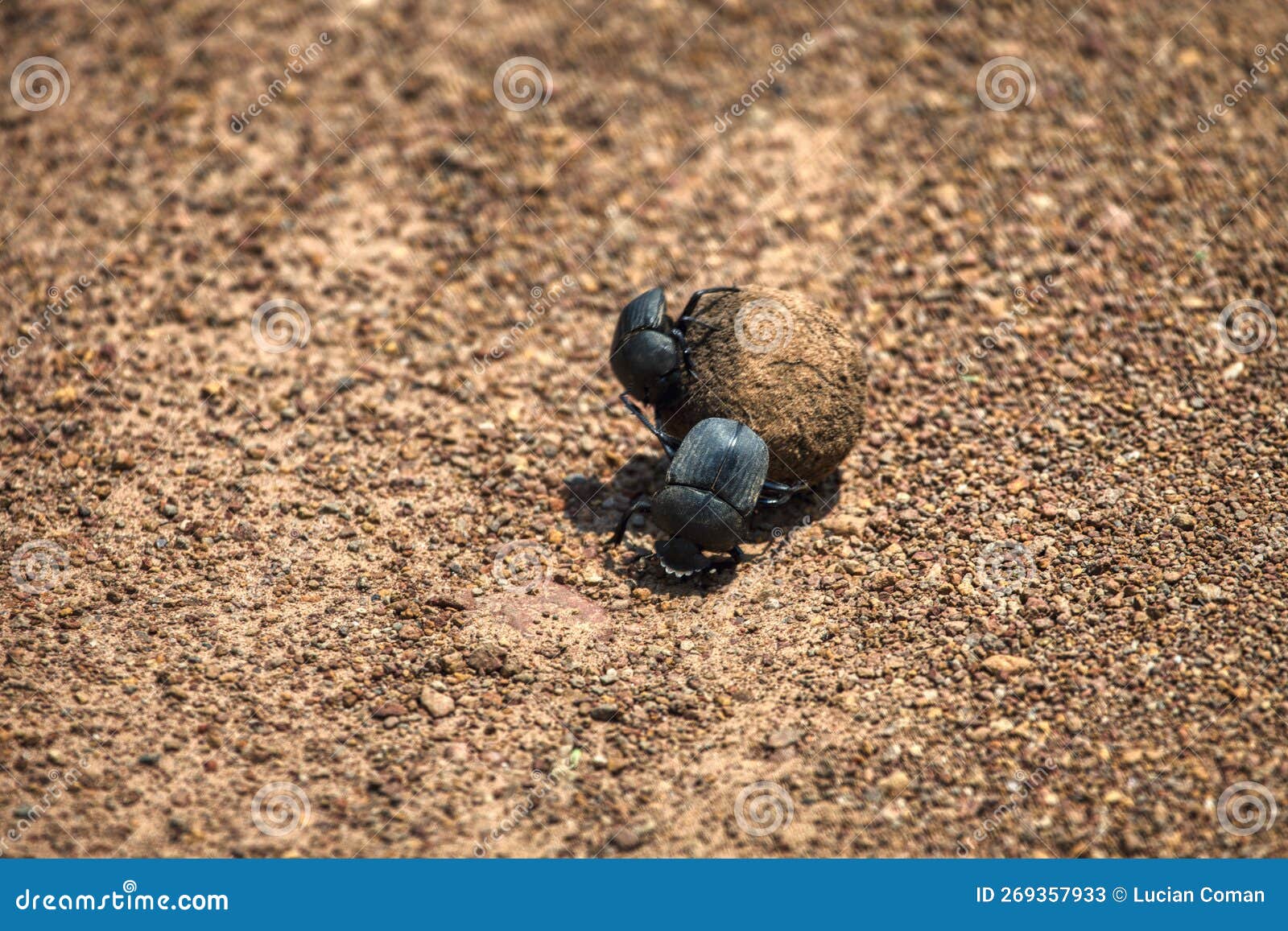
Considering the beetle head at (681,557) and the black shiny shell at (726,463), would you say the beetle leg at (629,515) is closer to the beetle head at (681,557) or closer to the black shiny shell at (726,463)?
the beetle head at (681,557)

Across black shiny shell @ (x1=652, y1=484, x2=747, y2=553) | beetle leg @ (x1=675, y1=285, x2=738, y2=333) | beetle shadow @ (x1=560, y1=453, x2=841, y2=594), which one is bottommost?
beetle shadow @ (x1=560, y1=453, x2=841, y2=594)

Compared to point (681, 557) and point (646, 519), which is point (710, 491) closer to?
point (681, 557)

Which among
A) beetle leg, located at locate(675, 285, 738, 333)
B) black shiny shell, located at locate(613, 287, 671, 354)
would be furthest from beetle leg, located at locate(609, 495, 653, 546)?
beetle leg, located at locate(675, 285, 738, 333)

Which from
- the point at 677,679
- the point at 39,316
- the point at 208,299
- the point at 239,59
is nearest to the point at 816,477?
the point at 677,679

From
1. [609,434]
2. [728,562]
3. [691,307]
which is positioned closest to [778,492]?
[728,562]

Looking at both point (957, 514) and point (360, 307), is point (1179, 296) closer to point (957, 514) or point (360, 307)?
point (957, 514)

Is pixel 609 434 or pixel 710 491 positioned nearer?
pixel 710 491

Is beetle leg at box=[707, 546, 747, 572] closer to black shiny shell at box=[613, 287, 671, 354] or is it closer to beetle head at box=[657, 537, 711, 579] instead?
beetle head at box=[657, 537, 711, 579]
